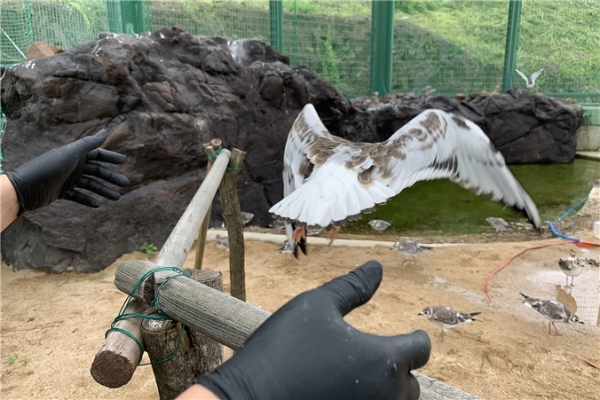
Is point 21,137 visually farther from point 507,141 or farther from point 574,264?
point 507,141

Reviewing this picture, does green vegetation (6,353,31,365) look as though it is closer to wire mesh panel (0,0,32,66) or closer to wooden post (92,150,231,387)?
wooden post (92,150,231,387)

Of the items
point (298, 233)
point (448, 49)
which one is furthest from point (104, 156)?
point (448, 49)

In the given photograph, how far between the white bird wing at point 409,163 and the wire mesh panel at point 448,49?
327 inches

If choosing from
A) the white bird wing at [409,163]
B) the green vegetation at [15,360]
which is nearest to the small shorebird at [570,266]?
the white bird wing at [409,163]

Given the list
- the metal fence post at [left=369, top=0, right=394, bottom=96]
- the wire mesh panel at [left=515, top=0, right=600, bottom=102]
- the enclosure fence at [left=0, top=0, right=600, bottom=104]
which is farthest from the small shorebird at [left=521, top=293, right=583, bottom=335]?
the wire mesh panel at [left=515, top=0, right=600, bottom=102]

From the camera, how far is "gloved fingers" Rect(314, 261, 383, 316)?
1.06 meters

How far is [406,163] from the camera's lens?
3.66m

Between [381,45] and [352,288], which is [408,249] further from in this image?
[381,45]

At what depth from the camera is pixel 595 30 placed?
11391 mm

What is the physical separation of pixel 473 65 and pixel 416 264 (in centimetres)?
890

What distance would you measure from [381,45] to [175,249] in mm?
10749

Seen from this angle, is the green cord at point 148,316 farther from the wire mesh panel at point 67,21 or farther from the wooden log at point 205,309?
the wire mesh panel at point 67,21

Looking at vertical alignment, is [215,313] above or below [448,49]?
below

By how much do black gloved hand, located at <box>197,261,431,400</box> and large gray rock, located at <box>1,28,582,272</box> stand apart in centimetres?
400
